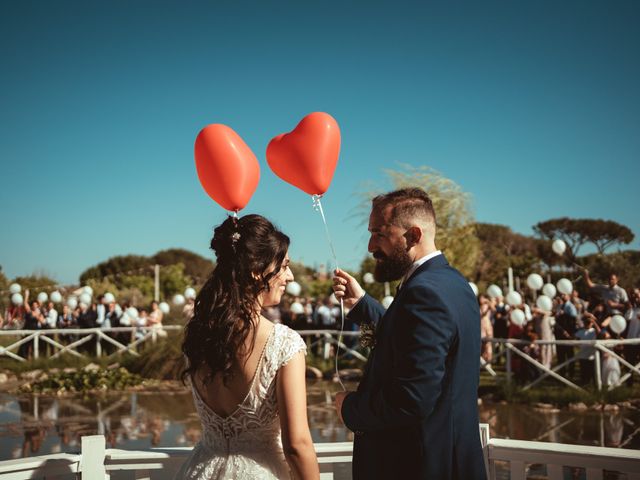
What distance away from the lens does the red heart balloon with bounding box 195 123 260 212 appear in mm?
3467

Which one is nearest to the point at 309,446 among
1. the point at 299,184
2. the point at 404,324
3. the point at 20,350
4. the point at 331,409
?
the point at 404,324

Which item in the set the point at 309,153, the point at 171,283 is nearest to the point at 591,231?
the point at 171,283

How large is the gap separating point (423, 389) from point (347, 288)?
42.1 inches

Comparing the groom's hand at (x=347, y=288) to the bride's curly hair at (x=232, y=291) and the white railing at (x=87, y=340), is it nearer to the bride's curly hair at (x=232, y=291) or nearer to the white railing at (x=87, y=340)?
the bride's curly hair at (x=232, y=291)

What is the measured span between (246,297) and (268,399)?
40 cm

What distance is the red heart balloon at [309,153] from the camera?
3500mm

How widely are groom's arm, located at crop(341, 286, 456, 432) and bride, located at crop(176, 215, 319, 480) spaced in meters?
0.25

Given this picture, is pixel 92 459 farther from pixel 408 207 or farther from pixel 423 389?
pixel 408 207

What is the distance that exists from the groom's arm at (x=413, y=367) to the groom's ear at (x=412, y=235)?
292 millimetres

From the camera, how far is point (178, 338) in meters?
13.5

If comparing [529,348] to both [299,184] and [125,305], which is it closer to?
[299,184]

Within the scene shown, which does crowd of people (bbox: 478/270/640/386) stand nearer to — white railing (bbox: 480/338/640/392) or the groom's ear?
white railing (bbox: 480/338/640/392)

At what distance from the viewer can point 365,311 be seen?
120 inches

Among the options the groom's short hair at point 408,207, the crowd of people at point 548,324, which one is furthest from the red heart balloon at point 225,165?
the crowd of people at point 548,324
